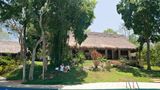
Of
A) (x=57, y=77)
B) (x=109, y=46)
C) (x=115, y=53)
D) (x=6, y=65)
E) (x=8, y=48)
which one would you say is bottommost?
(x=57, y=77)

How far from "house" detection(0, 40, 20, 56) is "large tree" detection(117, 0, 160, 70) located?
57.7ft

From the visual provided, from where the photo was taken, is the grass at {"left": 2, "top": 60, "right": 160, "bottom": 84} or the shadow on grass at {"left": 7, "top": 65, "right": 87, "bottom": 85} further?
the grass at {"left": 2, "top": 60, "right": 160, "bottom": 84}

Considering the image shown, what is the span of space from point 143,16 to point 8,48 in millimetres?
21700

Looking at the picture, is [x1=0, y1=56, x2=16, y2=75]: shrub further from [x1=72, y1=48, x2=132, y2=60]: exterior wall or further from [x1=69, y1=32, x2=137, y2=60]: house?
[x1=72, y1=48, x2=132, y2=60]: exterior wall

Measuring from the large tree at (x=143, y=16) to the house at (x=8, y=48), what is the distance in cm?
1759

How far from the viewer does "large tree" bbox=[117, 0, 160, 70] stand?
3916cm

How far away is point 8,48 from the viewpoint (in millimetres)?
50406

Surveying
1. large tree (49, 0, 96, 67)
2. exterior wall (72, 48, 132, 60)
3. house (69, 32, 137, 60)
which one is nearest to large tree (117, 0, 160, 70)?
house (69, 32, 137, 60)

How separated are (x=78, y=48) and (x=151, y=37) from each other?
977cm

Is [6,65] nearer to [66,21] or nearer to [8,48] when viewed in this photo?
[66,21]

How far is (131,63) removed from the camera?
4278cm

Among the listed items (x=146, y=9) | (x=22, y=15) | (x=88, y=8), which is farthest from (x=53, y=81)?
(x=146, y=9)

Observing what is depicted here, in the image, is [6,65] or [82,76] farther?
[6,65]

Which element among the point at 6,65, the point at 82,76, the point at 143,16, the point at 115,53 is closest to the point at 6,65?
the point at 6,65
